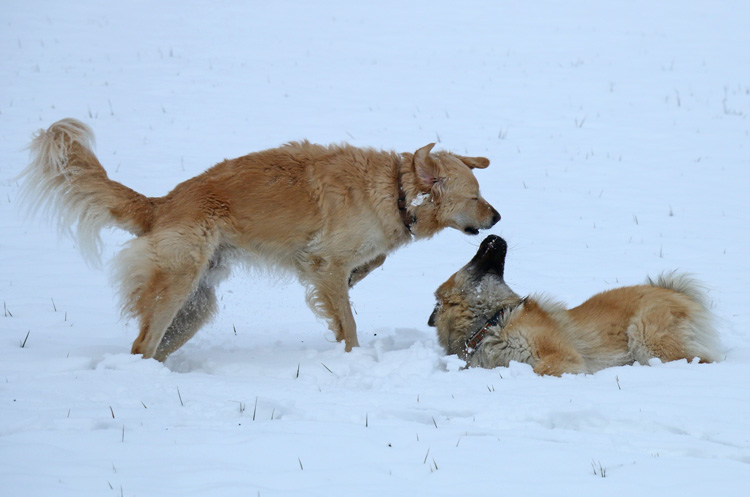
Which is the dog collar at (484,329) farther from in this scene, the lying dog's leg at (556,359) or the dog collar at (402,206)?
the dog collar at (402,206)

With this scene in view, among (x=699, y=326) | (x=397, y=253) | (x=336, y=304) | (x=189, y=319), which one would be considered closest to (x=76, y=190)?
(x=189, y=319)

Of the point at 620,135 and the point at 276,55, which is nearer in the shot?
the point at 620,135

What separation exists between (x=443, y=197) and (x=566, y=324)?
1.54m

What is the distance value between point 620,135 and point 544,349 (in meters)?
9.08

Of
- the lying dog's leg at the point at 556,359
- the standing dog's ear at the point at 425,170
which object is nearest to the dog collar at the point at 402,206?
the standing dog's ear at the point at 425,170

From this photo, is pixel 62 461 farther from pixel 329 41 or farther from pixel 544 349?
pixel 329 41

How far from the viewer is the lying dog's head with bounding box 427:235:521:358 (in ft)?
18.9

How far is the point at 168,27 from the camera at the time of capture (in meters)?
19.3

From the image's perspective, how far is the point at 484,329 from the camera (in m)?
5.49

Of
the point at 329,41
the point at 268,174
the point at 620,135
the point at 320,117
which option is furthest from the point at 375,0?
the point at 268,174

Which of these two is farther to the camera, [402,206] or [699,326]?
[402,206]

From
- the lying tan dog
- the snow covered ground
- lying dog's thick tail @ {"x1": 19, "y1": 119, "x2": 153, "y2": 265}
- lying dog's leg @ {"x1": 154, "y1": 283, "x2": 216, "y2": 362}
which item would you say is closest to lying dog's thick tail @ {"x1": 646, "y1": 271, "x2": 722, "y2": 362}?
the lying tan dog

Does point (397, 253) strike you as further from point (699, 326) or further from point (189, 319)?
point (699, 326)

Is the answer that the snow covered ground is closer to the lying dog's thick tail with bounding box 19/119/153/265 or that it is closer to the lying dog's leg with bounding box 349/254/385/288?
the lying dog's leg with bounding box 349/254/385/288
